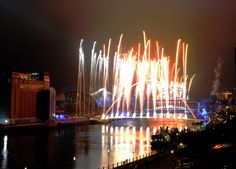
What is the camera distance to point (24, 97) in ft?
194

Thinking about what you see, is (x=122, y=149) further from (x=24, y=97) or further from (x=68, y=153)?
(x=24, y=97)

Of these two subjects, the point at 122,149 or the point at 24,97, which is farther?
the point at 24,97

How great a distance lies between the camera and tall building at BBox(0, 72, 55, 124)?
55.8m

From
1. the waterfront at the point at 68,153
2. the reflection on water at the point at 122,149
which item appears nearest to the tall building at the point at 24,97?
the waterfront at the point at 68,153

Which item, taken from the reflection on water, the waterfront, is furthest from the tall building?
the reflection on water

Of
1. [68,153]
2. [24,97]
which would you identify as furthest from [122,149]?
[24,97]

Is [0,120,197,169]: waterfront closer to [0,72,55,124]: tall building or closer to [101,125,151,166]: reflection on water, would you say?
[101,125,151,166]: reflection on water

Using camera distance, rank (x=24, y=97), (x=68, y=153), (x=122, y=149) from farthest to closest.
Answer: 1. (x=24, y=97)
2. (x=122, y=149)
3. (x=68, y=153)

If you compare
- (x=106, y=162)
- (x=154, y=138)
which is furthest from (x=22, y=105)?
(x=106, y=162)

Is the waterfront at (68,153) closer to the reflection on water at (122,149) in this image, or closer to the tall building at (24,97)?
the reflection on water at (122,149)

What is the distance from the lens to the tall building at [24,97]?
55.8 meters

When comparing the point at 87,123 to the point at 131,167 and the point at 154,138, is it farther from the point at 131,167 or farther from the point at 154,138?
the point at 131,167

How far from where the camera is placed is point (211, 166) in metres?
16.5

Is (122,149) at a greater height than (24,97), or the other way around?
(24,97)
